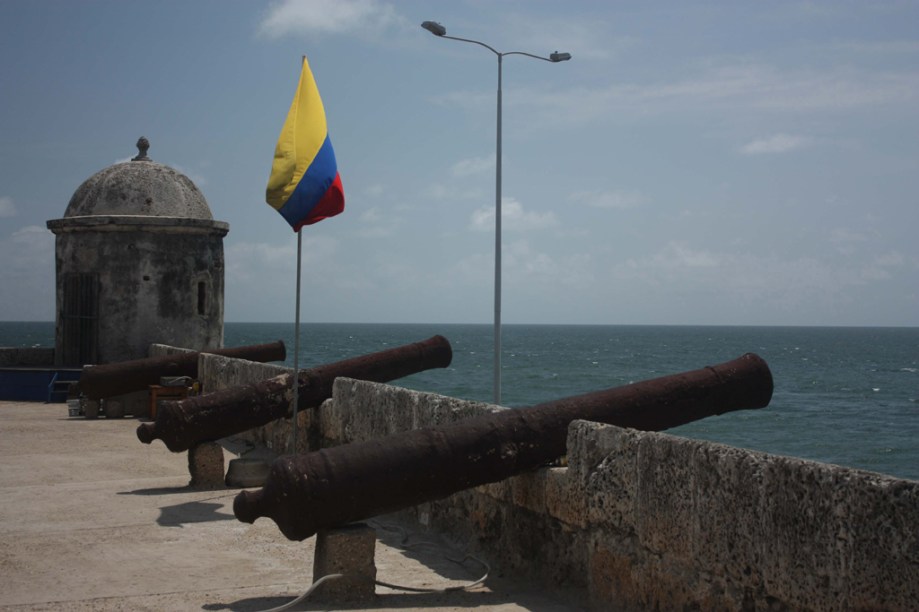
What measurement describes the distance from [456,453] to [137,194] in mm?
14644

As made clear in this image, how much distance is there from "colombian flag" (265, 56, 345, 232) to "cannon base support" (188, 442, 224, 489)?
2.45 m

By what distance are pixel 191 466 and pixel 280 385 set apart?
3.56ft

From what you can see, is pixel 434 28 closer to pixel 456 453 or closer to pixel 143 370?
pixel 143 370

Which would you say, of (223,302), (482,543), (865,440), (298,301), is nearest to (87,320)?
(223,302)

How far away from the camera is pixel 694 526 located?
496 centimetres

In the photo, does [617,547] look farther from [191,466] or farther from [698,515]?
[191,466]

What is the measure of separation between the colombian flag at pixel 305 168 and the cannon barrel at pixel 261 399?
1799 mm

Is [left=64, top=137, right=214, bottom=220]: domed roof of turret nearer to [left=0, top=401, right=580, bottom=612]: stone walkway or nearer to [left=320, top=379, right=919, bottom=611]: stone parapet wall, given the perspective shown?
[left=0, top=401, right=580, bottom=612]: stone walkway

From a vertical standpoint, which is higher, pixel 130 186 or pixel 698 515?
pixel 130 186

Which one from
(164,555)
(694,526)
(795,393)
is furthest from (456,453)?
(795,393)

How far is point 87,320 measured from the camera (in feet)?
62.5

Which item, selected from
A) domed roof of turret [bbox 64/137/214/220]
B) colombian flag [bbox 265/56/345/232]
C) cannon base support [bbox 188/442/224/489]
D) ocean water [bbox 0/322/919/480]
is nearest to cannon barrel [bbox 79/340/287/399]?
cannon base support [bbox 188/442/224/489]

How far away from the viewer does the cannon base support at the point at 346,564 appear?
585 cm

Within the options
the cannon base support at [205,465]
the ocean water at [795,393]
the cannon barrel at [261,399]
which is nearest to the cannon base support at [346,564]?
the cannon barrel at [261,399]
